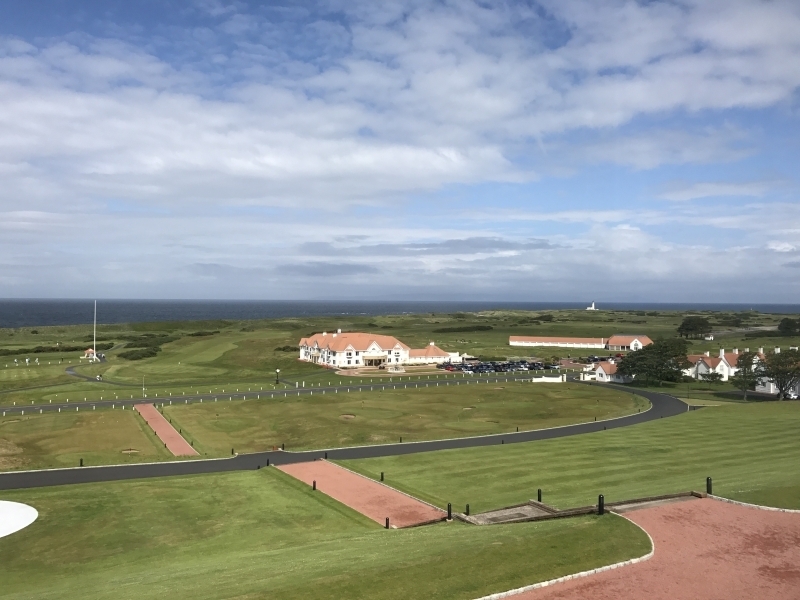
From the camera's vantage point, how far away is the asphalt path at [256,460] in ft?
129

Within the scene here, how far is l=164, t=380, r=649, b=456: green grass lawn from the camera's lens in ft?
178

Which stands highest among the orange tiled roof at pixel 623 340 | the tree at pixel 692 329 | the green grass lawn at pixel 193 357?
the tree at pixel 692 329

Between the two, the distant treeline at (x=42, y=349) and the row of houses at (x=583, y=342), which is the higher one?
the row of houses at (x=583, y=342)

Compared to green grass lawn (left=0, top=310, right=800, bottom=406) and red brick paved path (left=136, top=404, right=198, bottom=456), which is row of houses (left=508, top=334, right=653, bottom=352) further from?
red brick paved path (left=136, top=404, right=198, bottom=456)

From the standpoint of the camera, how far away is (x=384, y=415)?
6481cm

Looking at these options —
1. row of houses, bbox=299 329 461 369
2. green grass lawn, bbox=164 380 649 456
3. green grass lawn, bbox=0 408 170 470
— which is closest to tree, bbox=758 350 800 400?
green grass lawn, bbox=164 380 649 456

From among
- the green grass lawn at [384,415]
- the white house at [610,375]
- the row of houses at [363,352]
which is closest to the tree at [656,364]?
the white house at [610,375]

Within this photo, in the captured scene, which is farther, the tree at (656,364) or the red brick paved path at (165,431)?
the tree at (656,364)

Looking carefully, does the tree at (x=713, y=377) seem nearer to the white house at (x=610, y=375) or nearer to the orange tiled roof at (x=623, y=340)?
the white house at (x=610, y=375)

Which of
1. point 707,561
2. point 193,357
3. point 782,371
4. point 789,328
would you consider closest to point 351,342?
point 193,357

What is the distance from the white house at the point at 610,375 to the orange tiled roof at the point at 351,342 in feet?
123

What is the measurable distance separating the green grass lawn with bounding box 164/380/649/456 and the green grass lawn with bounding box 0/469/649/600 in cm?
1517

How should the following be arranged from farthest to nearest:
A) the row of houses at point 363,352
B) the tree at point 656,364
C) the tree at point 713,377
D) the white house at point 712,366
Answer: the row of houses at point 363,352
the white house at point 712,366
the tree at point 713,377
the tree at point 656,364

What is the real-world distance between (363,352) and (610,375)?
44656 millimetres
